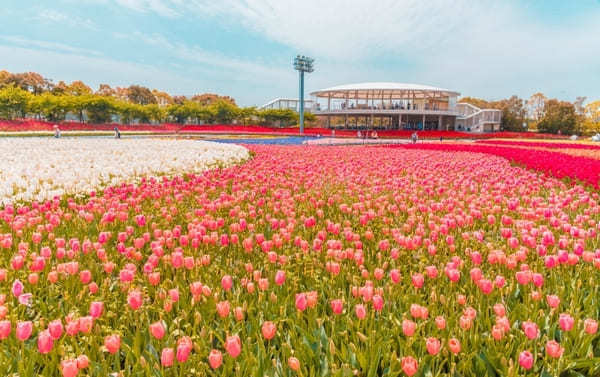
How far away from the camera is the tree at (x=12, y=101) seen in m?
52.1

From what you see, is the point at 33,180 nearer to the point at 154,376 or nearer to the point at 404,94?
the point at 154,376

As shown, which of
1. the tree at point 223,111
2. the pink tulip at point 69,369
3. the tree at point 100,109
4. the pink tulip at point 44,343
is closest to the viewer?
the pink tulip at point 69,369

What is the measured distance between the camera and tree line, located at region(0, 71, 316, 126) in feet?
181

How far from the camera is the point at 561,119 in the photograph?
71938mm

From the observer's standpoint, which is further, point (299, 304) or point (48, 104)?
point (48, 104)

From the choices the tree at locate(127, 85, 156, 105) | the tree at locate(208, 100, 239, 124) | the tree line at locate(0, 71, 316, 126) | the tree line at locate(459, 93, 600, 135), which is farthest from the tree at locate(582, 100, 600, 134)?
the tree at locate(127, 85, 156, 105)

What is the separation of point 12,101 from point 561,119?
8830cm

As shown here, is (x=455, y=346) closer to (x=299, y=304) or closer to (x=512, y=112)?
(x=299, y=304)

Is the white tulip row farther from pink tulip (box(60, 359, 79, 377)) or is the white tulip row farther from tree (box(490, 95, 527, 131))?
tree (box(490, 95, 527, 131))

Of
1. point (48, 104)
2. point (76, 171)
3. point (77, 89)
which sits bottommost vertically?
point (76, 171)

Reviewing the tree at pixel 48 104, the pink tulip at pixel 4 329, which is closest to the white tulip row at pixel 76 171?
the pink tulip at pixel 4 329

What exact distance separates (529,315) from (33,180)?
9.36 meters

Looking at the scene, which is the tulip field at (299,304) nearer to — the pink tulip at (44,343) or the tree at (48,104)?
the pink tulip at (44,343)

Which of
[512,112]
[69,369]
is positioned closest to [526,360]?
[69,369]
